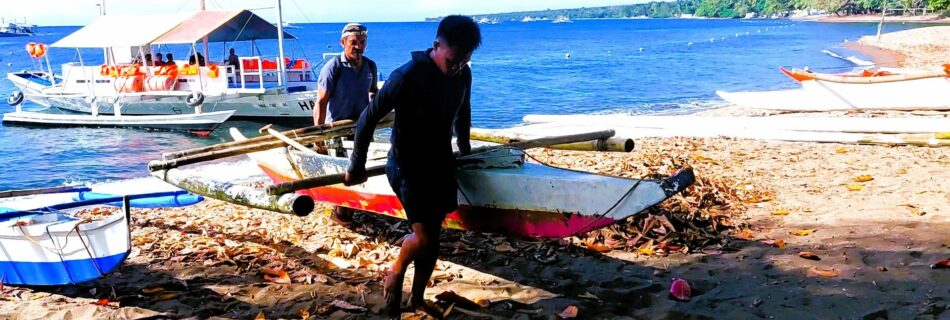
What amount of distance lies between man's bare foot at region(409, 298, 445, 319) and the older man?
7.26 ft

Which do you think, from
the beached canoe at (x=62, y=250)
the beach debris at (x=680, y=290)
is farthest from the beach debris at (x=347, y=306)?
the beach debris at (x=680, y=290)

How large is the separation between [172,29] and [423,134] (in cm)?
1863

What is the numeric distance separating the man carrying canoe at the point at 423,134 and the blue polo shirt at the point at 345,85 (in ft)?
7.18

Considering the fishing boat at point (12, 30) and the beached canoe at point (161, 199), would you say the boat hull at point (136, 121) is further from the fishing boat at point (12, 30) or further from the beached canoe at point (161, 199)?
the fishing boat at point (12, 30)

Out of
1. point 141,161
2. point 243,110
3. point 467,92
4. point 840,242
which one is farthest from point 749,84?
point 467,92

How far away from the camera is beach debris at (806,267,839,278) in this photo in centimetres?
460

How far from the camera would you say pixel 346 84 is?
243 inches

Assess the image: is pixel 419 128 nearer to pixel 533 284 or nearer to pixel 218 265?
pixel 533 284

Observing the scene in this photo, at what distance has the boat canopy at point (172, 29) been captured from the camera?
778 inches

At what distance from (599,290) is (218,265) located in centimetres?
280

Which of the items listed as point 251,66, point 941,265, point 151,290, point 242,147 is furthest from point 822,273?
point 251,66

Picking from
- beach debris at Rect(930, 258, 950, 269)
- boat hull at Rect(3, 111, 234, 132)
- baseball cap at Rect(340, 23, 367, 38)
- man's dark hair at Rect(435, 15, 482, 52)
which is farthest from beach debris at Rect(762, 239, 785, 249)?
boat hull at Rect(3, 111, 234, 132)

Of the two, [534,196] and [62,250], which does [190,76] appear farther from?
[534,196]

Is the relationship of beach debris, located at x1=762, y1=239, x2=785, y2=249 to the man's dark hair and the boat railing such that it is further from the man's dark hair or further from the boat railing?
the boat railing
